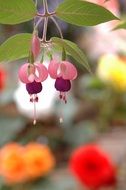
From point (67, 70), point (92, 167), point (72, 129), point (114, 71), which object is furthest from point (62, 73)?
point (72, 129)

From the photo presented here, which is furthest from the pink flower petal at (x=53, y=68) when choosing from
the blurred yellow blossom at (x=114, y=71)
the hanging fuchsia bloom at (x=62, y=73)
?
the blurred yellow blossom at (x=114, y=71)

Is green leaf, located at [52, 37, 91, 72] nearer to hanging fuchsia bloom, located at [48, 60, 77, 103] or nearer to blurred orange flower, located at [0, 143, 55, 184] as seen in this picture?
hanging fuchsia bloom, located at [48, 60, 77, 103]

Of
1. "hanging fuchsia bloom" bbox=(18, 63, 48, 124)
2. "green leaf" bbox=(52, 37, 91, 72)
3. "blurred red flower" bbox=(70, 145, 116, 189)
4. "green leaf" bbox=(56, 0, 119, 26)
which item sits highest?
"green leaf" bbox=(56, 0, 119, 26)

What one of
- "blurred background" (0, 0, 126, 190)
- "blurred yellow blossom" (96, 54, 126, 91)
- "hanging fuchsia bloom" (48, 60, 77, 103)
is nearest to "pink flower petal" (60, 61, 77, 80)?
"hanging fuchsia bloom" (48, 60, 77, 103)

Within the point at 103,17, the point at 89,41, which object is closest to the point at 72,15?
the point at 103,17

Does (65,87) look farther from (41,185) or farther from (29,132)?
(29,132)
